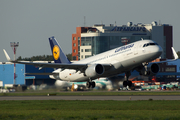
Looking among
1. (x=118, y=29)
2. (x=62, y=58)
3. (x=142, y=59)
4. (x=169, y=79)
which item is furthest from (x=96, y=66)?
(x=118, y=29)

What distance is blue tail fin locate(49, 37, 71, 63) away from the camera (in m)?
59.8

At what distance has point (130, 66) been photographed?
4578cm

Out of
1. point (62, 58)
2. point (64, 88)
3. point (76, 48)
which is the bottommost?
point (64, 88)

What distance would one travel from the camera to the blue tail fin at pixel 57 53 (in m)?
59.8

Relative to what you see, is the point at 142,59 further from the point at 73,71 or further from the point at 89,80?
the point at 73,71

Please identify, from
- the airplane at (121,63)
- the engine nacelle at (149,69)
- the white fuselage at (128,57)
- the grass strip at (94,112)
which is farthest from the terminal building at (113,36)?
the grass strip at (94,112)

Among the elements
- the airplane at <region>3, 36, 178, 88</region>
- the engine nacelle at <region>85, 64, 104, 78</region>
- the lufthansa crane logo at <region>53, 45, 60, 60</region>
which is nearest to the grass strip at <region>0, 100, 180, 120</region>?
the airplane at <region>3, 36, 178, 88</region>

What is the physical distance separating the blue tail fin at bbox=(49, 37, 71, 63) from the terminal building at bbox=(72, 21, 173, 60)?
360 feet

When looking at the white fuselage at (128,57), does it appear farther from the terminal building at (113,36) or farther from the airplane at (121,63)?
the terminal building at (113,36)

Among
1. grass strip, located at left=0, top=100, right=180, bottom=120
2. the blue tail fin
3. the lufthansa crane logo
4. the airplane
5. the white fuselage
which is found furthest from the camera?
the lufthansa crane logo

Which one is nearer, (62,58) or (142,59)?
(142,59)

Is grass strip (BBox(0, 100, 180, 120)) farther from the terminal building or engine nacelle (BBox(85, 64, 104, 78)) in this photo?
the terminal building

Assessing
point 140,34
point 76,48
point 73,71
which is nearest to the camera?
point 73,71

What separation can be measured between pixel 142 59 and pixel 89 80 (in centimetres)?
980
